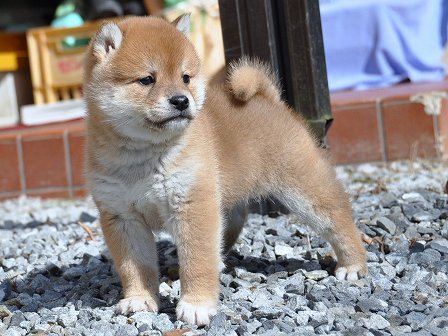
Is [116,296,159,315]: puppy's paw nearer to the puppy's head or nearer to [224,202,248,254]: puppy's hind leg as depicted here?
the puppy's head

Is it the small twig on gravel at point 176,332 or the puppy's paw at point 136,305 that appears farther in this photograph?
the puppy's paw at point 136,305

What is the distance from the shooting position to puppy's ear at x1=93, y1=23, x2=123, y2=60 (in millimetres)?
2658

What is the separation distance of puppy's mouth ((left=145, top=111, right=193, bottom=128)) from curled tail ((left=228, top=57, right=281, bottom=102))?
551 millimetres

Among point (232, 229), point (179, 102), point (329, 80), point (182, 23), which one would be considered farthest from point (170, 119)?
point (329, 80)

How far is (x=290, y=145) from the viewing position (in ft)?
10.1

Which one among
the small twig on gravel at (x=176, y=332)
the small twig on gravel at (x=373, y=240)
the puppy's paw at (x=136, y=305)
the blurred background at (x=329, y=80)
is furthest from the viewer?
the blurred background at (x=329, y=80)

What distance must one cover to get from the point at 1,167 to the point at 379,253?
2.87m

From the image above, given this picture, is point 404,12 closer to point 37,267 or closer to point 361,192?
point 361,192

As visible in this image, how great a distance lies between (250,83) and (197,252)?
0.79 m

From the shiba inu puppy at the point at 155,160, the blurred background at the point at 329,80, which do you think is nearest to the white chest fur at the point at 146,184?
the shiba inu puppy at the point at 155,160

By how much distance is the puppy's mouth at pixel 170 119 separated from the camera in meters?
2.56

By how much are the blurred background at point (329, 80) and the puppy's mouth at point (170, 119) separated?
80.6 inches

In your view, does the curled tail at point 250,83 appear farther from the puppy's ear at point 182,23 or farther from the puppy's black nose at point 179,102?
the puppy's black nose at point 179,102

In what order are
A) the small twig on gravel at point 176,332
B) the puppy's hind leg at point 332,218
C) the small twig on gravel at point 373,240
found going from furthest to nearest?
the small twig on gravel at point 373,240 < the puppy's hind leg at point 332,218 < the small twig on gravel at point 176,332
